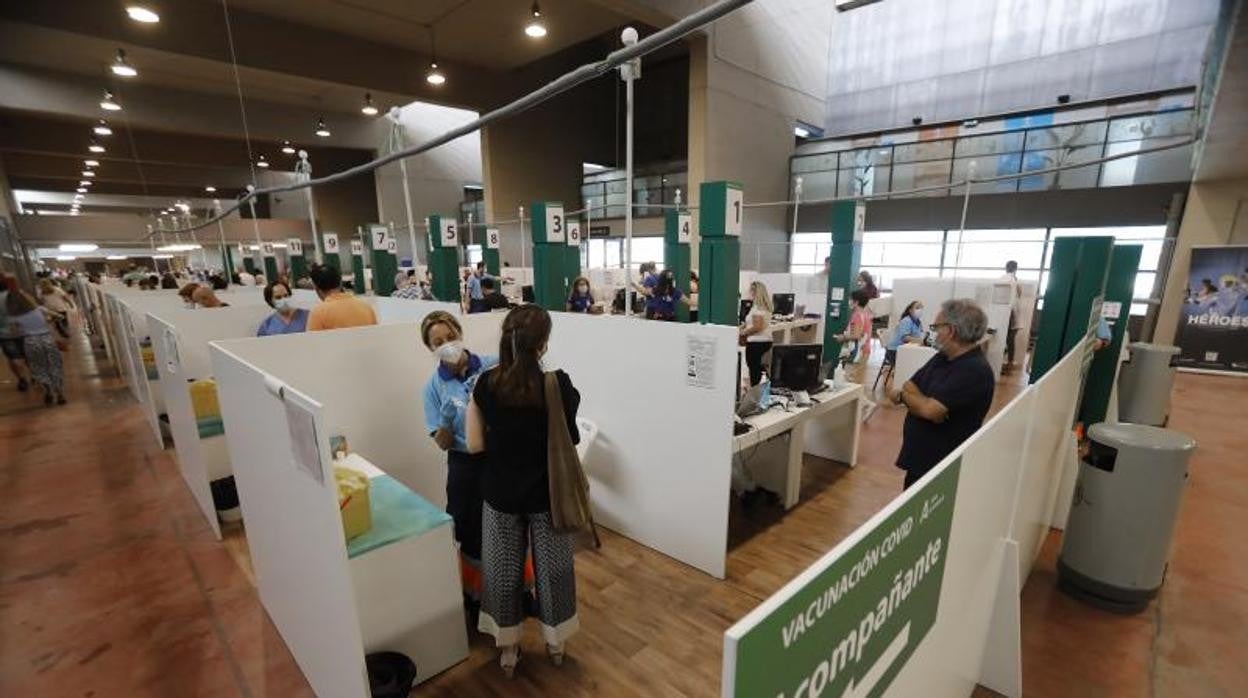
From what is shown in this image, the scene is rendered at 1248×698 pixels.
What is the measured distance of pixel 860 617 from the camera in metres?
0.90

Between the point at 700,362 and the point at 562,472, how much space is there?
103cm

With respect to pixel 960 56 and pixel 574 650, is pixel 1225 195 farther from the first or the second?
pixel 574 650

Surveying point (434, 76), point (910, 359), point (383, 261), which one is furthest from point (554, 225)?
point (434, 76)

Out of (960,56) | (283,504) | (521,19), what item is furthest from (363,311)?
(960,56)

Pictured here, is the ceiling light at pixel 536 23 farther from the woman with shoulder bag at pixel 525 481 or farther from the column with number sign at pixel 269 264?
the woman with shoulder bag at pixel 525 481

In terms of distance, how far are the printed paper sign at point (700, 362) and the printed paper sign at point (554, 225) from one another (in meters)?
1.52

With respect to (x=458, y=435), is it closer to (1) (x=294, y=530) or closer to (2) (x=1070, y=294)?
(1) (x=294, y=530)

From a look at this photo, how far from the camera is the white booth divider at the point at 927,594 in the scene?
2.32 ft

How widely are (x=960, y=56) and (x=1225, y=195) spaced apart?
5.47 meters

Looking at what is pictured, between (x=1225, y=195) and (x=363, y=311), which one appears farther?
(x=1225, y=195)

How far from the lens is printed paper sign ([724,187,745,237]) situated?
2781 mm

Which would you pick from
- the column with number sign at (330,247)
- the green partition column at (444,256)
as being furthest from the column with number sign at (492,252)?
the green partition column at (444,256)

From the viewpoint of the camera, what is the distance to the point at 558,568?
198 cm

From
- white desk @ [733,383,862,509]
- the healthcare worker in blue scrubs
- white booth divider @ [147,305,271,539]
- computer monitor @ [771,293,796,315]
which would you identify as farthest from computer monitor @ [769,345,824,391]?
computer monitor @ [771,293,796,315]
